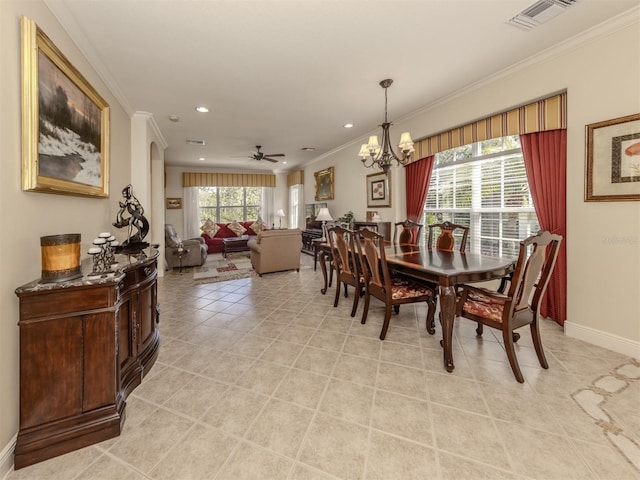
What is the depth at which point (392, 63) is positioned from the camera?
266 cm

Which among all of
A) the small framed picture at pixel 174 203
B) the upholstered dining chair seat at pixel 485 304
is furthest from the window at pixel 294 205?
the upholstered dining chair seat at pixel 485 304

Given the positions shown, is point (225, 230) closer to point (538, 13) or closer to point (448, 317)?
point (448, 317)

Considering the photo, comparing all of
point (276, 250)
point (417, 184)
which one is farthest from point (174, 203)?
point (417, 184)

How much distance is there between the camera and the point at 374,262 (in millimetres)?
2574

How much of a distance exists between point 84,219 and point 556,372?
3.88 m

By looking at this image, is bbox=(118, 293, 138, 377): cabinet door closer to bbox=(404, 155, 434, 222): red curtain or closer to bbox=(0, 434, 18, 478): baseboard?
bbox=(0, 434, 18, 478): baseboard

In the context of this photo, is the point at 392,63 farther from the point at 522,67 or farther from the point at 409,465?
the point at 409,465

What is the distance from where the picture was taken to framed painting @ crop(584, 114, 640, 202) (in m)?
2.07

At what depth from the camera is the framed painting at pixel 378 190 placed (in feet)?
15.6

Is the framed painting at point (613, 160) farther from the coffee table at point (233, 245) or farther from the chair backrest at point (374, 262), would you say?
the coffee table at point (233, 245)

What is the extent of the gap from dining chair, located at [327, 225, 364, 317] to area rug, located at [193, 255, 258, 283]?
7.16 feet

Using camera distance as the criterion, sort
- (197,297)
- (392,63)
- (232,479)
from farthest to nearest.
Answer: (197,297), (392,63), (232,479)

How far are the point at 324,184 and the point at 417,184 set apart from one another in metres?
3.08

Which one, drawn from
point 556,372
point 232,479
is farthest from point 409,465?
point 556,372
